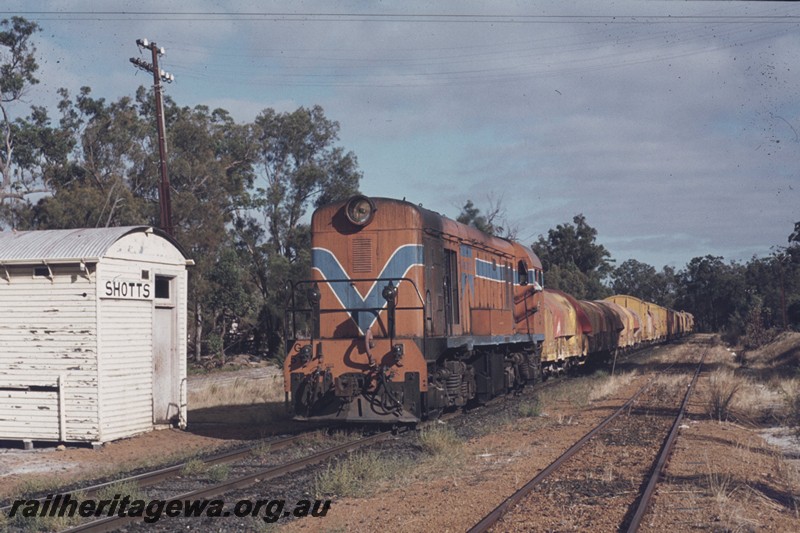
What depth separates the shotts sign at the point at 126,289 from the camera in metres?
14.6

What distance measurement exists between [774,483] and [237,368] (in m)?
30.8

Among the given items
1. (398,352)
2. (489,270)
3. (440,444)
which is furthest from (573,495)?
(489,270)

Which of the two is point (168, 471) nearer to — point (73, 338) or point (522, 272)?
point (73, 338)

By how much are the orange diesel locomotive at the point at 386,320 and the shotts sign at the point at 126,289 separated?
321cm

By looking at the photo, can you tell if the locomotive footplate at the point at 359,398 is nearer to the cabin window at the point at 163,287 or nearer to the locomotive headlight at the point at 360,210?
the locomotive headlight at the point at 360,210

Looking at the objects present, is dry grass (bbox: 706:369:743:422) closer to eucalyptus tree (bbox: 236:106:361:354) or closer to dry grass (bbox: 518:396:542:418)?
dry grass (bbox: 518:396:542:418)

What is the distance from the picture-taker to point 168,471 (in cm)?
1083

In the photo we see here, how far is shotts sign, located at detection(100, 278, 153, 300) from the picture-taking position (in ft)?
48.0

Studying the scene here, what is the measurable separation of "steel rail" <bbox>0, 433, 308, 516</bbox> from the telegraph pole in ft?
39.6

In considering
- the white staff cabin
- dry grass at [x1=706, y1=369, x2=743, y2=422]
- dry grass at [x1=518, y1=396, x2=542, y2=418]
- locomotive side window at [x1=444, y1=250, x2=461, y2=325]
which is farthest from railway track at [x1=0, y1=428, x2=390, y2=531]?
dry grass at [x1=706, y1=369, x2=743, y2=422]

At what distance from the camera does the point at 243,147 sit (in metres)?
53.2

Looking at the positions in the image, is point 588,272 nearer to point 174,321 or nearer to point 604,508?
point 174,321

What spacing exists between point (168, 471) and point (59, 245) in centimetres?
631

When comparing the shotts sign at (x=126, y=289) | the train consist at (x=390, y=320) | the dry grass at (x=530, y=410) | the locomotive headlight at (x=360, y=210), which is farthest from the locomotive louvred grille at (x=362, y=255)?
the dry grass at (x=530, y=410)
